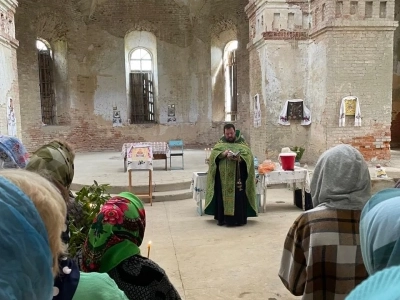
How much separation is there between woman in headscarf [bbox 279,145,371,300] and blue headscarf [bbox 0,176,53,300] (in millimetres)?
1865

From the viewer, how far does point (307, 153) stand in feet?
35.4

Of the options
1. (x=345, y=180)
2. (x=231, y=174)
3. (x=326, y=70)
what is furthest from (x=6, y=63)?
(x=345, y=180)

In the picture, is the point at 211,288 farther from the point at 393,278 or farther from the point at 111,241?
the point at 393,278

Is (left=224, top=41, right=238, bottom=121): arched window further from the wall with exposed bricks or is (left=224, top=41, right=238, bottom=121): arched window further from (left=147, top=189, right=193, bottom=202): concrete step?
(left=147, top=189, right=193, bottom=202): concrete step

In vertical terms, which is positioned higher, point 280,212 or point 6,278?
point 6,278

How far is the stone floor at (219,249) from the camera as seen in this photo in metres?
4.24

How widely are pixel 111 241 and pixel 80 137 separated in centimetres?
1539

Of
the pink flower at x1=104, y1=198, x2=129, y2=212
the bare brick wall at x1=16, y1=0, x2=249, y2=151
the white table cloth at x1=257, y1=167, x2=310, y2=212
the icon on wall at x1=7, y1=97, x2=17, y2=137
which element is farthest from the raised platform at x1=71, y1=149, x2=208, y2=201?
the pink flower at x1=104, y1=198, x2=129, y2=212

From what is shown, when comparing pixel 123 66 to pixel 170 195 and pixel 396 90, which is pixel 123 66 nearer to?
pixel 170 195

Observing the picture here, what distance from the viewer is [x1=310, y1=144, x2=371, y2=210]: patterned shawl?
241 cm

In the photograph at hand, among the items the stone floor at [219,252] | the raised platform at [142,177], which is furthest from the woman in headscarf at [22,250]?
the raised platform at [142,177]

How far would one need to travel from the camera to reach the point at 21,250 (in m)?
0.85

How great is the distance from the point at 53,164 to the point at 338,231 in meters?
1.96

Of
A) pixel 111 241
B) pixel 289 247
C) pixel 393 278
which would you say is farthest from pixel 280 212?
pixel 393 278
